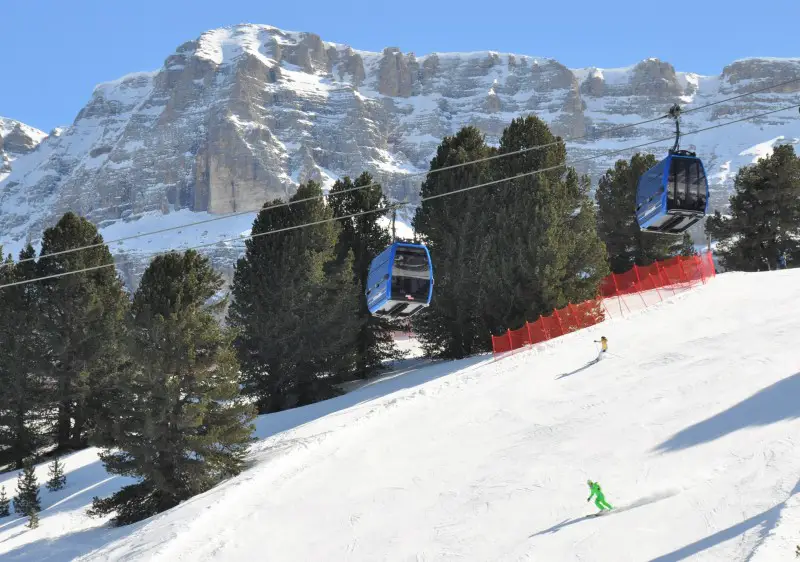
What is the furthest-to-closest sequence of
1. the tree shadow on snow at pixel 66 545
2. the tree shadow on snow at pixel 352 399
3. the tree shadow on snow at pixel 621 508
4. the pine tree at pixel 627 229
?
the pine tree at pixel 627 229 → the tree shadow on snow at pixel 352 399 → the tree shadow on snow at pixel 66 545 → the tree shadow on snow at pixel 621 508

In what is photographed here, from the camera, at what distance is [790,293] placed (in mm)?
36094

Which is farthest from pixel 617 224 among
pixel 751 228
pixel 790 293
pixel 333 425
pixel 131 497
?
pixel 131 497

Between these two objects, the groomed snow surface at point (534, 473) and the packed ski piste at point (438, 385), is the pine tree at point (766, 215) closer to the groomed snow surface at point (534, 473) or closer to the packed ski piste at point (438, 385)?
the packed ski piste at point (438, 385)

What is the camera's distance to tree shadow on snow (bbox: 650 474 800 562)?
44.0ft

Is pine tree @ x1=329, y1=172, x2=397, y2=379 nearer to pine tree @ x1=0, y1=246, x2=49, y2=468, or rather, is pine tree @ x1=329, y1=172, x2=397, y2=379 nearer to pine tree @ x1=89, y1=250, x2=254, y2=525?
pine tree @ x1=0, y1=246, x2=49, y2=468

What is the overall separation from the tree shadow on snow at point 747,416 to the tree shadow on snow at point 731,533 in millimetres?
5078

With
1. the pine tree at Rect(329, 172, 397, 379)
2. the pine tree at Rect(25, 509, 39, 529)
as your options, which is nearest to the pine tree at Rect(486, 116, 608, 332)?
the pine tree at Rect(329, 172, 397, 379)

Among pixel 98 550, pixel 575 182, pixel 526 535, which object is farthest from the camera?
pixel 575 182

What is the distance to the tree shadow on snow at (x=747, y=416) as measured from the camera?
1952 cm

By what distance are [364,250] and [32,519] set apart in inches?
1039

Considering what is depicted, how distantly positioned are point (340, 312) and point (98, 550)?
23.4 m

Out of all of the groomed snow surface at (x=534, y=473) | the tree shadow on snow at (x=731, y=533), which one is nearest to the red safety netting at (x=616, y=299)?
the groomed snow surface at (x=534, y=473)

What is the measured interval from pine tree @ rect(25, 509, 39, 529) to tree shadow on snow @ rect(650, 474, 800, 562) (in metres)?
19.7

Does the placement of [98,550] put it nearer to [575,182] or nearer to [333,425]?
[333,425]
